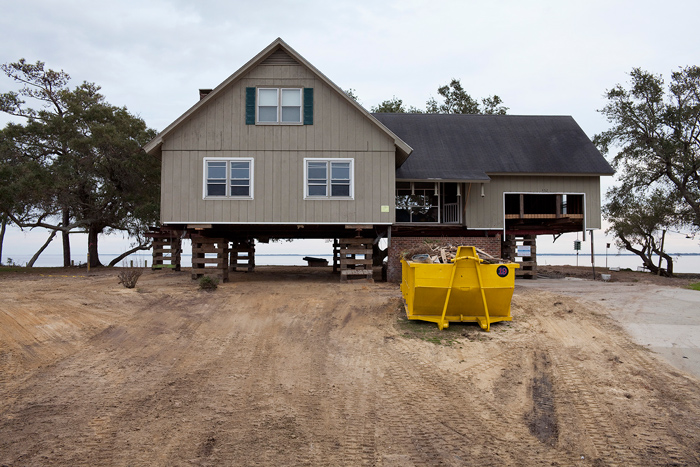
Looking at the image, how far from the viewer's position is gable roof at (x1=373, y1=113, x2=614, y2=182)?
1920cm

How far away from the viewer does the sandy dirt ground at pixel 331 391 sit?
5277 mm

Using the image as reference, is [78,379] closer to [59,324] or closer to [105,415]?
[105,415]

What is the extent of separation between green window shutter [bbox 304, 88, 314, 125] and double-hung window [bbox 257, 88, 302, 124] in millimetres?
206

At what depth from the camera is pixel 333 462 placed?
16.5ft

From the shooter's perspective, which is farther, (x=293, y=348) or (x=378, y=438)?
(x=293, y=348)

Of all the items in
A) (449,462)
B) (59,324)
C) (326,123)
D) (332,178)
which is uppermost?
(326,123)

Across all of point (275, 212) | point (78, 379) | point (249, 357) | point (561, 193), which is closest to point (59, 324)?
point (78, 379)

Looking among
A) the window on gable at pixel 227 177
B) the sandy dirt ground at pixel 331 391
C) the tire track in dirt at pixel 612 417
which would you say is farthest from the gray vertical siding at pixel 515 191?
the tire track in dirt at pixel 612 417

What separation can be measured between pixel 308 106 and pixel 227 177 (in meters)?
3.58

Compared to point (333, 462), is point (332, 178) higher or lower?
higher

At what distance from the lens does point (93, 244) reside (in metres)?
28.4

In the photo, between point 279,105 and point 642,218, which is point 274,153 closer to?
point 279,105

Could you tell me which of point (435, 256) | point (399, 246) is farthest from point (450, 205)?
point (435, 256)

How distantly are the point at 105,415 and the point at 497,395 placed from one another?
515 centimetres
